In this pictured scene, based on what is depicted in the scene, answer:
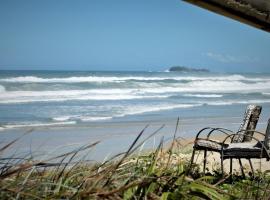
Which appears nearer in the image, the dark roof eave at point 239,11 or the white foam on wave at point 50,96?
the dark roof eave at point 239,11

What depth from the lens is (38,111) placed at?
18094 mm

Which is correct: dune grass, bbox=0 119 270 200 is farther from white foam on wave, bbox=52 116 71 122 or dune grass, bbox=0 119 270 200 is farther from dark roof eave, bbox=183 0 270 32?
white foam on wave, bbox=52 116 71 122

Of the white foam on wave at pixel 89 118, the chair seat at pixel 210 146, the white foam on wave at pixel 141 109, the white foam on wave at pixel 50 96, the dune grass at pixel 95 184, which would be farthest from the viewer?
the white foam on wave at pixel 50 96

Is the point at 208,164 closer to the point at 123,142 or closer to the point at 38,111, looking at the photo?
the point at 123,142

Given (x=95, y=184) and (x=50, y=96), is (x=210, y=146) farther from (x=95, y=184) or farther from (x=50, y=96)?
(x=50, y=96)

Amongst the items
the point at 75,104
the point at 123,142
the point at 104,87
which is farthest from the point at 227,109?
the point at 104,87

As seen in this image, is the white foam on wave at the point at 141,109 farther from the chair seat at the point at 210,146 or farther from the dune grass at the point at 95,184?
the dune grass at the point at 95,184

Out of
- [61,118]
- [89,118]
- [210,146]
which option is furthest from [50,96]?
[210,146]

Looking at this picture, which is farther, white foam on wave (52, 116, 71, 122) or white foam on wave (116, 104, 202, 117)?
white foam on wave (116, 104, 202, 117)

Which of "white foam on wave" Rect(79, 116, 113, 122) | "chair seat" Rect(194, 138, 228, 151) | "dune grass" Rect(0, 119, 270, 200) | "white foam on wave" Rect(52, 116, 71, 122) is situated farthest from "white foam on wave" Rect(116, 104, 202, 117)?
"dune grass" Rect(0, 119, 270, 200)

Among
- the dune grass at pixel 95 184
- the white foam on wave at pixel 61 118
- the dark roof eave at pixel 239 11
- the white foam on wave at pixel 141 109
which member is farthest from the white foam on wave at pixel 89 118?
the dark roof eave at pixel 239 11

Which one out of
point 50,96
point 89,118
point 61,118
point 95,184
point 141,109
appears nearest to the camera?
point 95,184

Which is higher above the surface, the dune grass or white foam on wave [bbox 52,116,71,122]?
the dune grass

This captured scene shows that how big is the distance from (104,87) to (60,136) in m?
21.9
